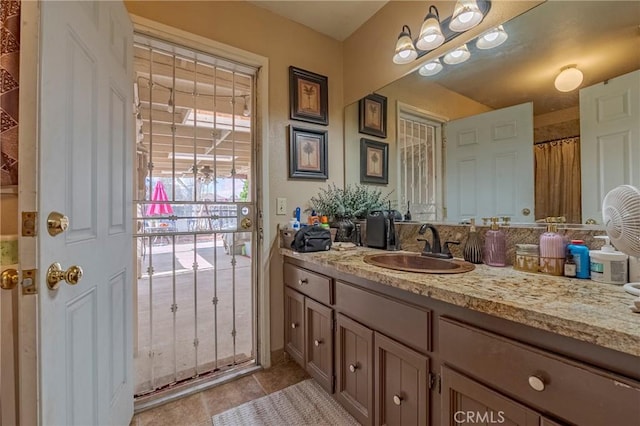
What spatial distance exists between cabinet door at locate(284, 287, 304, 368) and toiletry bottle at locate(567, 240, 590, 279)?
4.34 feet

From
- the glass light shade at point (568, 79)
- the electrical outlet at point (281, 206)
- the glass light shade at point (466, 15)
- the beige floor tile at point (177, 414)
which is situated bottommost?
the beige floor tile at point (177, 414)

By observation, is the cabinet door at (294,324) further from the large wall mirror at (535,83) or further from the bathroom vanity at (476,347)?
the large wall mirror at (535,83)

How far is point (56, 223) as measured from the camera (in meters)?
0.80

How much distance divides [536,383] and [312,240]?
3.94 feet

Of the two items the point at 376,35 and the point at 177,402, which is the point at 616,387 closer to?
the point at 177,402

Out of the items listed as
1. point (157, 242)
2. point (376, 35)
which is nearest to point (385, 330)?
point (157, 242)

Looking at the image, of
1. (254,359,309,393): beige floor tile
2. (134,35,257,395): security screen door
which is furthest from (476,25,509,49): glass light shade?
(254,359,309,393): beige floor tile

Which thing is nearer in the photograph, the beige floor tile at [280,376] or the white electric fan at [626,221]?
the white electric fan at [626,221]

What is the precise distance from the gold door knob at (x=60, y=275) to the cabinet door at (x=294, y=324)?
113cm

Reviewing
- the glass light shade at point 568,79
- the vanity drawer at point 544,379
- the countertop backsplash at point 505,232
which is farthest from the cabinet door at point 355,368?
the glass light shade at point 568,79

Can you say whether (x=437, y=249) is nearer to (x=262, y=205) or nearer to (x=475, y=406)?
(x=475, y=406)

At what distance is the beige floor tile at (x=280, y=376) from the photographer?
5.64 ft

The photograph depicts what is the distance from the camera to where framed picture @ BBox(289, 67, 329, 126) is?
2.05 metres

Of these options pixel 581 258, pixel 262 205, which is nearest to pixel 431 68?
pixel 581 258
